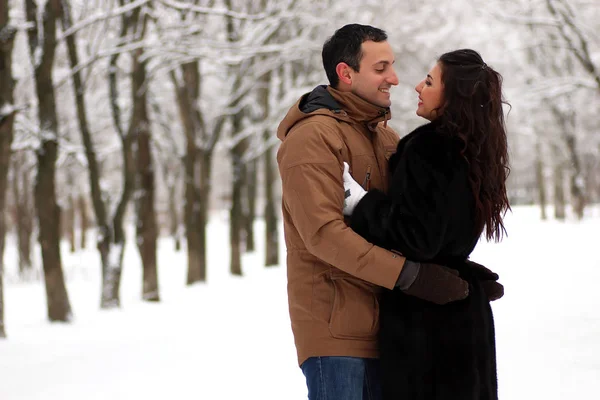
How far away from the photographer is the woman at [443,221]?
2.60 metres

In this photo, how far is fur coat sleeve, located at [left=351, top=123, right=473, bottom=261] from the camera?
2.58 m

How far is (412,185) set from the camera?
261 centimetres

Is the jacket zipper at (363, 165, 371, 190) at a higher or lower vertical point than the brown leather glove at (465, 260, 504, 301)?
higher

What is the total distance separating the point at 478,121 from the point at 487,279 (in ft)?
2.10

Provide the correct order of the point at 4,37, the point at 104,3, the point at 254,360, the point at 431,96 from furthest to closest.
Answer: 1. the point at 104,3
2. the point at 4,37
3. the point at 254,360
4. the point at 431,96

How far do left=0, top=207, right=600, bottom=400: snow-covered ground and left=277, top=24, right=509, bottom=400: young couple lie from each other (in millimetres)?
3419

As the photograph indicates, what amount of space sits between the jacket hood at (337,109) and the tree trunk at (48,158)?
29.6 feet

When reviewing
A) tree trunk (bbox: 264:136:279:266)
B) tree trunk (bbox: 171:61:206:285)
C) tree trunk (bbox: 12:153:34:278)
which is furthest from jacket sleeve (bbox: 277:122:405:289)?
tree trunk (bbox: 12:153:34:278)

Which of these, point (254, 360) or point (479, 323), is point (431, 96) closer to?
point (479, 323)

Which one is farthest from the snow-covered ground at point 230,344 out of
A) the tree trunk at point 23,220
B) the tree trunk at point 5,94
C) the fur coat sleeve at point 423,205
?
the tree trunk at point 23,220

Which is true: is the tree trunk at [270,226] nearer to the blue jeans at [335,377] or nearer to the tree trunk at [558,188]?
the tree trunk at [558,188]

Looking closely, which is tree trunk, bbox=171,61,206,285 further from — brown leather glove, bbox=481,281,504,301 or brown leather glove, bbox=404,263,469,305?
brown leather glove, bbox=404,263,469,305

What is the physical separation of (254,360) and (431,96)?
18.0 ft

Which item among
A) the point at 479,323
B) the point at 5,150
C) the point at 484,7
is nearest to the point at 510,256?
the point at 484,7
